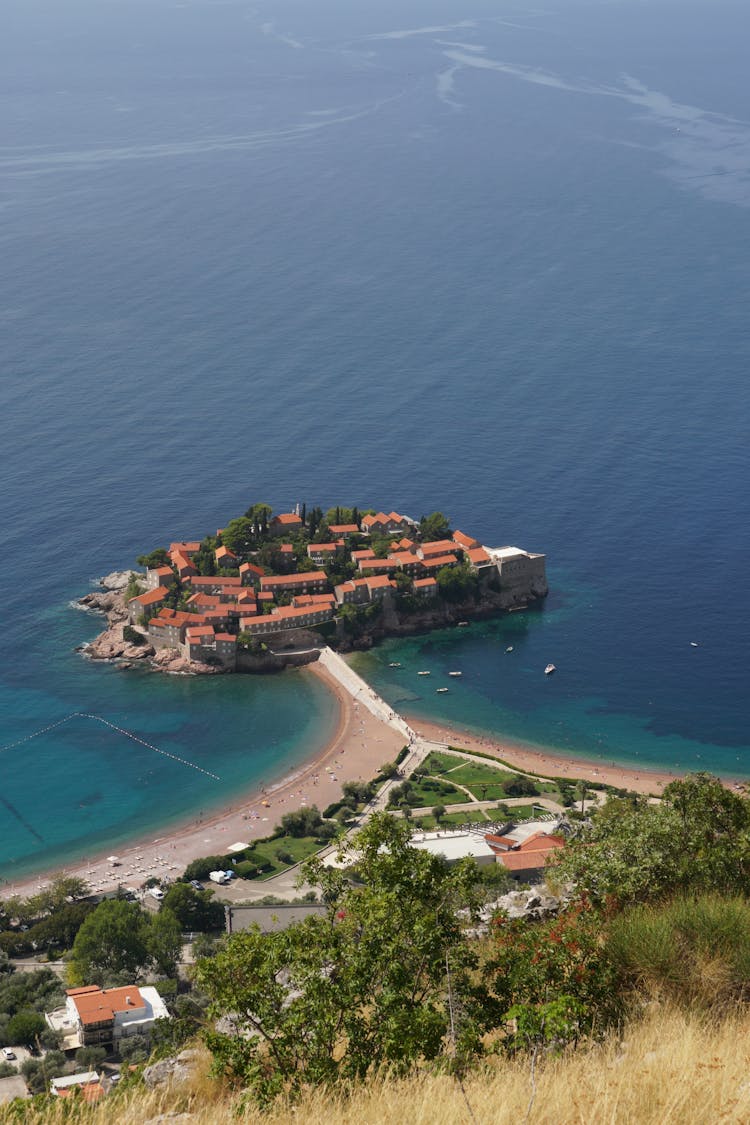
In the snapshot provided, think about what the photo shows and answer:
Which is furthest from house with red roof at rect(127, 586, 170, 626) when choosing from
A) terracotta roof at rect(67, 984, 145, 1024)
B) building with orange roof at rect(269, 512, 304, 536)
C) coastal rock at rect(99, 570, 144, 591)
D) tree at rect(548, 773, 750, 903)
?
tree at rect(548, 773, 750, 903)

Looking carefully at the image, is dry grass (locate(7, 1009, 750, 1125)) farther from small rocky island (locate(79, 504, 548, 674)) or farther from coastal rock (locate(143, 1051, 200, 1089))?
small rocky island (locate(79, 504, 548, 674))

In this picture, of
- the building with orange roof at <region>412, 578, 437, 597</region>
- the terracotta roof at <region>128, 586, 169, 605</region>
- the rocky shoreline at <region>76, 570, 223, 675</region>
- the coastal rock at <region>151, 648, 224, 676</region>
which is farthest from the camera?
the building with orange roof at <region>412, 578, 437, 597</region>

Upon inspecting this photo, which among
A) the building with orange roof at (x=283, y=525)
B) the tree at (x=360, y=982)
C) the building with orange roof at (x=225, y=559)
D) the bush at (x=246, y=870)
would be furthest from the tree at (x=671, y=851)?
the building with orange roof at (x=283, y=525)

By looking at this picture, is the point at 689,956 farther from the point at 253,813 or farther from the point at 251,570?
the point at 251,570

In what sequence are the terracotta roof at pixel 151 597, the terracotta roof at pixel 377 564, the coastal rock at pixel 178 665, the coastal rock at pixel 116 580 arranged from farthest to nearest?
the coastal rock at pixel 116 580, the terracotta roof at pixel 377 564, the terracotta roof at pixel 151 597, the coastal rock at pixel 178 665

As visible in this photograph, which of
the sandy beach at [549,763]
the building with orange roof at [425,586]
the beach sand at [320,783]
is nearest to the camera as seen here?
the beach sand at [320,783]

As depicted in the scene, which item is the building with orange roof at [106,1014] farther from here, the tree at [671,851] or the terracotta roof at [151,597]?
the terracotta roof at [151,597]

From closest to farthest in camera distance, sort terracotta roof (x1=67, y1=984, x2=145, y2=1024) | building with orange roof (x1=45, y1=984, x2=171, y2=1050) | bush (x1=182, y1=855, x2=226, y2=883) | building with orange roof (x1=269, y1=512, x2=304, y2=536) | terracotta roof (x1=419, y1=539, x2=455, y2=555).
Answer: building with orange roof (x1=45, y1=984, x2=171, y2=1050) → terracotta roof (x1=67, y1=984, x2=145, y2=1024) → bush (x1=182, y1=855, x2=226, y2=883) → terracotta roof (x1=419, y1=539, x2=455, y2=555) → building with orange roof (x1=269, y1=512, x2=304, y2=536)

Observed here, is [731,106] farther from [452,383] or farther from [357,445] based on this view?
[357,445]
